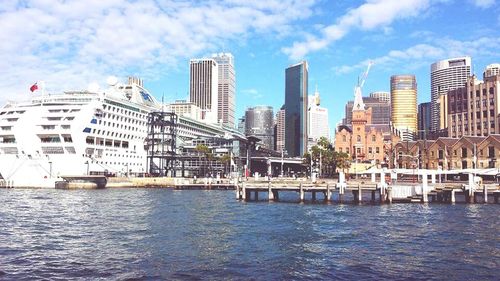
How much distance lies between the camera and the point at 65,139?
129m

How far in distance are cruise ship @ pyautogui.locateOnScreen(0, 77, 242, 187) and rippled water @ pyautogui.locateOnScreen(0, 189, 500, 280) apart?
6792 centimetres

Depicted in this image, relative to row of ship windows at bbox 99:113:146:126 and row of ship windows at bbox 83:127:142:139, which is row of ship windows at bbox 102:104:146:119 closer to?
row of ship windows at bbox 99:113:146:126


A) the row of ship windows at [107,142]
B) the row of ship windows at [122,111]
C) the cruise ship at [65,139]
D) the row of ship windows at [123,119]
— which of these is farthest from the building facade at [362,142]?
the row of ship windows at [107,142]

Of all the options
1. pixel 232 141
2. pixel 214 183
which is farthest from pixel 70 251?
pixel 232 141

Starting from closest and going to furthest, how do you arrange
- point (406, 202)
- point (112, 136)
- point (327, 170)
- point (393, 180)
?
point (406, 202), point (393, 180), point (112, 136), point (327, 170)

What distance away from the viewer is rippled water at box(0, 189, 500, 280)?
2745 cm

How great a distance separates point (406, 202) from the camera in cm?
7306

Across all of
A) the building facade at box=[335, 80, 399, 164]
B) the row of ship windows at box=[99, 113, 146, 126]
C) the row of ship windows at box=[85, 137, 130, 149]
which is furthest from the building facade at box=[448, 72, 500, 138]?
the row of ship windows at box=[85, 137, 130, 149]

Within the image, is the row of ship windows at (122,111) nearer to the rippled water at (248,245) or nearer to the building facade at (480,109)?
the rippled water at (248,245)

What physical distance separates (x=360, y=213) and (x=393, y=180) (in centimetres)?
3517

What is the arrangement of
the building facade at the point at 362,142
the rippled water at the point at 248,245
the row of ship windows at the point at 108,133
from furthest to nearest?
the building facade at the point at 362,142
the row of ship windows at the point at 108,133
the rippled water at the point at 248,245

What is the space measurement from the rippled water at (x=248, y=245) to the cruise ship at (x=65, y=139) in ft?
223

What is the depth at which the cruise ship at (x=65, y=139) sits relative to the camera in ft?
401

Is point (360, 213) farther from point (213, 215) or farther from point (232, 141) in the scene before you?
point (232, 141)
